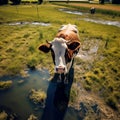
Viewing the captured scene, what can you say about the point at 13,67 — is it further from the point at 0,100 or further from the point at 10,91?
the point at 0,100

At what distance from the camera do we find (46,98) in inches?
314

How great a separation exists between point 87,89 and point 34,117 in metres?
3.10

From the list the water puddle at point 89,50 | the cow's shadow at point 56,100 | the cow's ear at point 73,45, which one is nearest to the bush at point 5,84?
the cow's shadow at point 56,100

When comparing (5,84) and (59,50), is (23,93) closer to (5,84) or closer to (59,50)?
(5,84)

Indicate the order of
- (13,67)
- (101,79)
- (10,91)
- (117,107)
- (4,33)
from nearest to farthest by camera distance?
(117,107) < (10,91) < (101,79) < (13,67) < (4,33)

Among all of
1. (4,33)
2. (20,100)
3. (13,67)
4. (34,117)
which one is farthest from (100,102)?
(4,33)

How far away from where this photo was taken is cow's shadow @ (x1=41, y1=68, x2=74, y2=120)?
22.9 feet

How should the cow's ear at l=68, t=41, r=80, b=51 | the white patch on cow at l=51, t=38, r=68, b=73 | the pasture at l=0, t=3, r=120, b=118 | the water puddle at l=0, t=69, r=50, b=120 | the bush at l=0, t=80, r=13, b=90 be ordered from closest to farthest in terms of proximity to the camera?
1. the water puddle at l=0, t=69, r=50, b=120
2. the white patch on cow at l=51, t=38, r=68, b=73
3. the cow's ear at l=68, t=41, r=80, b=51
4. the bush at l=0, t=80, r=13, b=90
5. the pasture at l=0, t=3, r=120, b=118

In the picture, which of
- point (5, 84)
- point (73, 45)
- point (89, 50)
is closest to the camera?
point (73, 45)

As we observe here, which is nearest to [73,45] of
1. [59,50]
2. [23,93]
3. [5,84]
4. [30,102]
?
[59,50]

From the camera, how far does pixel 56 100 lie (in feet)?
25.6

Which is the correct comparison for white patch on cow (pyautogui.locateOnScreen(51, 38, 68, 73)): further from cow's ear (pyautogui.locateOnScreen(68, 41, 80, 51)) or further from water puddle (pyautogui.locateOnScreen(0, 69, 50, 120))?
water puddle (pyautogui.locateOnScreen(0, 69, 50, 120))

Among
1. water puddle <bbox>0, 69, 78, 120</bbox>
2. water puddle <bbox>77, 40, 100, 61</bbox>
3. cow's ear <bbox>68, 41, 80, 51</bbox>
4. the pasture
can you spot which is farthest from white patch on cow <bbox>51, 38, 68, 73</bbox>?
water puddle <bbox>77, 40, 100, 61</bbox>

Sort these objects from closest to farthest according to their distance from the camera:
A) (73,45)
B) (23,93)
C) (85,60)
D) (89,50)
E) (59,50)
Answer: (59,50) < (73,45) < (23,93) < (85,60) < (89,50)
